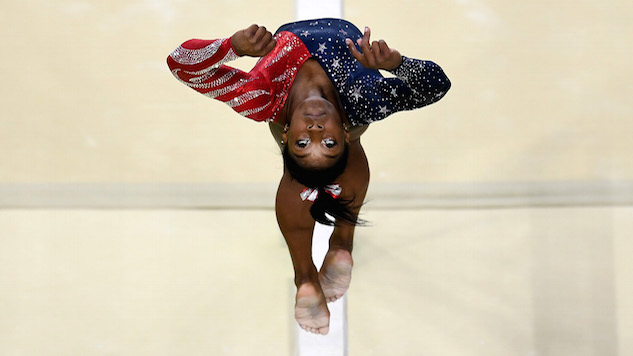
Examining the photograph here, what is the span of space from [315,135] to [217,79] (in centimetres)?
24

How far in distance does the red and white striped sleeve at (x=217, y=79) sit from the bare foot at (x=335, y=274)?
1.16 ft

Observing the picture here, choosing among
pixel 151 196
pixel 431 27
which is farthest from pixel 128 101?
pixel 431 27

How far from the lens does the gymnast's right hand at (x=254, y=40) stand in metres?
1.34

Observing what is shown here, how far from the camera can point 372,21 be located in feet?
8.33

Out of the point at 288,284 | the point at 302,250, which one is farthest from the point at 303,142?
the point at 288,284

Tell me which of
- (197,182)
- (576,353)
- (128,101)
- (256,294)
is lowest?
(576,353)

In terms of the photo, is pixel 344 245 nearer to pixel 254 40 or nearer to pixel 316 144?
pixel 316 144

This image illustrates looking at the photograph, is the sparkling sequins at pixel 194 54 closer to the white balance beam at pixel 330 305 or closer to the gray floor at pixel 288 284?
the white balance beam at pixel 330 305

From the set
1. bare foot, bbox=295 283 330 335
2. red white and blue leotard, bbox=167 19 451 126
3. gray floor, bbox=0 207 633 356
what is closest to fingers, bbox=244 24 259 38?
red white and blue leotard, bbox=167 19 451 126

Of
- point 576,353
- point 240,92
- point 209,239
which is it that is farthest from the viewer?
point 209,239

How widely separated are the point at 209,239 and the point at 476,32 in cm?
108

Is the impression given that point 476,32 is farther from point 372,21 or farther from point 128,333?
point 128,333

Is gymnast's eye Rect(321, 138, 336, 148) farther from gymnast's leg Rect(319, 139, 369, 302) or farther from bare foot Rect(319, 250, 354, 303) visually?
bare foot Rect(319, 250, 354, 303)

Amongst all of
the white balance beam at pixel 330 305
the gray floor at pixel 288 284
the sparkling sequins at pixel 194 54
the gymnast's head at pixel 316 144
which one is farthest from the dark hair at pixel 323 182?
the gray floor at pixel 288 284
